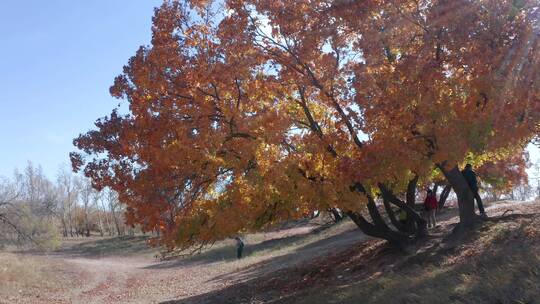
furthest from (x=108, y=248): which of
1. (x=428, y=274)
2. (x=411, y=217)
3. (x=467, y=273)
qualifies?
(x=467, y=273)

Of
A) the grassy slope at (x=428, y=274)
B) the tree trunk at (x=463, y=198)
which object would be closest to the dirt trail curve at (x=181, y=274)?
the grassy slope at (x=428, y=274)

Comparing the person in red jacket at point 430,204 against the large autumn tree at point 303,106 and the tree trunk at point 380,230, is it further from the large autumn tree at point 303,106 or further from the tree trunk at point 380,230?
the large autumn tree at point 303,106

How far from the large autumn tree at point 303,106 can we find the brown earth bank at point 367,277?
217cm

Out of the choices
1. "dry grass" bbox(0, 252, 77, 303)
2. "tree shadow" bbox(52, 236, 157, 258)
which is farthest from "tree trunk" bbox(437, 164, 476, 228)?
"tree shadow" bbox(52, 236, 157, 258)

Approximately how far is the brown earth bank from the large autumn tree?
7.11ft

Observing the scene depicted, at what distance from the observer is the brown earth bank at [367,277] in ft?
31.8

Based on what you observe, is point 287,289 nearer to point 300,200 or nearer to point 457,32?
point 300,200

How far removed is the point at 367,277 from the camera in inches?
582

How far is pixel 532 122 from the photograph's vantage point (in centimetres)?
1196

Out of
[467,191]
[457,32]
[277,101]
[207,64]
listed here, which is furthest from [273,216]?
[457,32]

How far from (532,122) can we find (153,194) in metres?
8.49

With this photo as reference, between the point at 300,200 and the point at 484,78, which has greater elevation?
the point at 484,78

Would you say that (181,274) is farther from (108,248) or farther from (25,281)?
Result: (108,248)

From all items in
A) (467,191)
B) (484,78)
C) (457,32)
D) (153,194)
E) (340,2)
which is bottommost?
(467,191)
